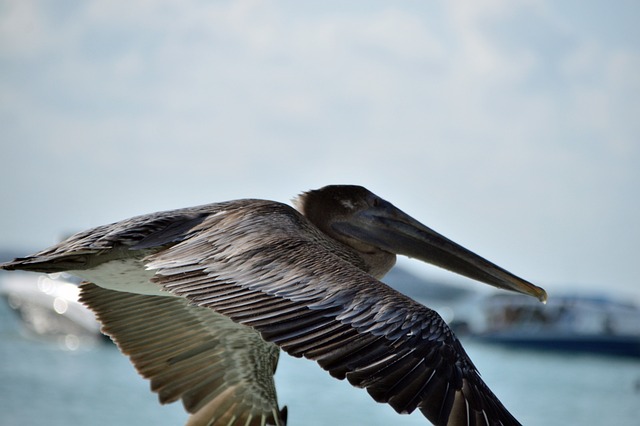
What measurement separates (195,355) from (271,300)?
6.34 feet

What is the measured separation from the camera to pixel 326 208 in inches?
260

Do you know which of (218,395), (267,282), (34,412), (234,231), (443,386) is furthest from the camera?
(34,412)

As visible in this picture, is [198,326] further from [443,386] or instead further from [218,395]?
[443,386]

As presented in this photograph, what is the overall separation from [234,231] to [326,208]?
114cm

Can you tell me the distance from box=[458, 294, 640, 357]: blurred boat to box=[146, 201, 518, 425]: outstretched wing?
2118 centimetres

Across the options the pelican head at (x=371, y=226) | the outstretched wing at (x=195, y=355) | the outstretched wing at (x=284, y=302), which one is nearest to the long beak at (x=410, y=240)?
the pelican head at (x=371, y=226)

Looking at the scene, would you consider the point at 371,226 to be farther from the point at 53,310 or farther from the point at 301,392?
the point at 53,310

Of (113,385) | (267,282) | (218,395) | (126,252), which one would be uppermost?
(267,282)

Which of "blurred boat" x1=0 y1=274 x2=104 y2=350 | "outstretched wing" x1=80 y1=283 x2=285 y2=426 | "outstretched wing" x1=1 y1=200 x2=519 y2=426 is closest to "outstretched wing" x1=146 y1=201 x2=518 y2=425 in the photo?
"outstretched wing" x1=1 y1=200 x2=519 y2=426

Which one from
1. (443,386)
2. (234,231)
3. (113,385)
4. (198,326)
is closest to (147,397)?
(113,385)

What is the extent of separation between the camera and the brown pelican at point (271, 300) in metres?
4.25

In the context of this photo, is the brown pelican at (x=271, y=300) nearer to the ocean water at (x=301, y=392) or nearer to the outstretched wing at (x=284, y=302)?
the outstretched wing at (x=284, y=302)

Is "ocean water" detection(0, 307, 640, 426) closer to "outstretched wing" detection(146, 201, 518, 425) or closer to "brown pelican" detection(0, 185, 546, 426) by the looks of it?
"brown pelican" detection(0, 185, 546, 426)

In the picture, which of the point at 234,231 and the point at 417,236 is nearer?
the point at 234,231
